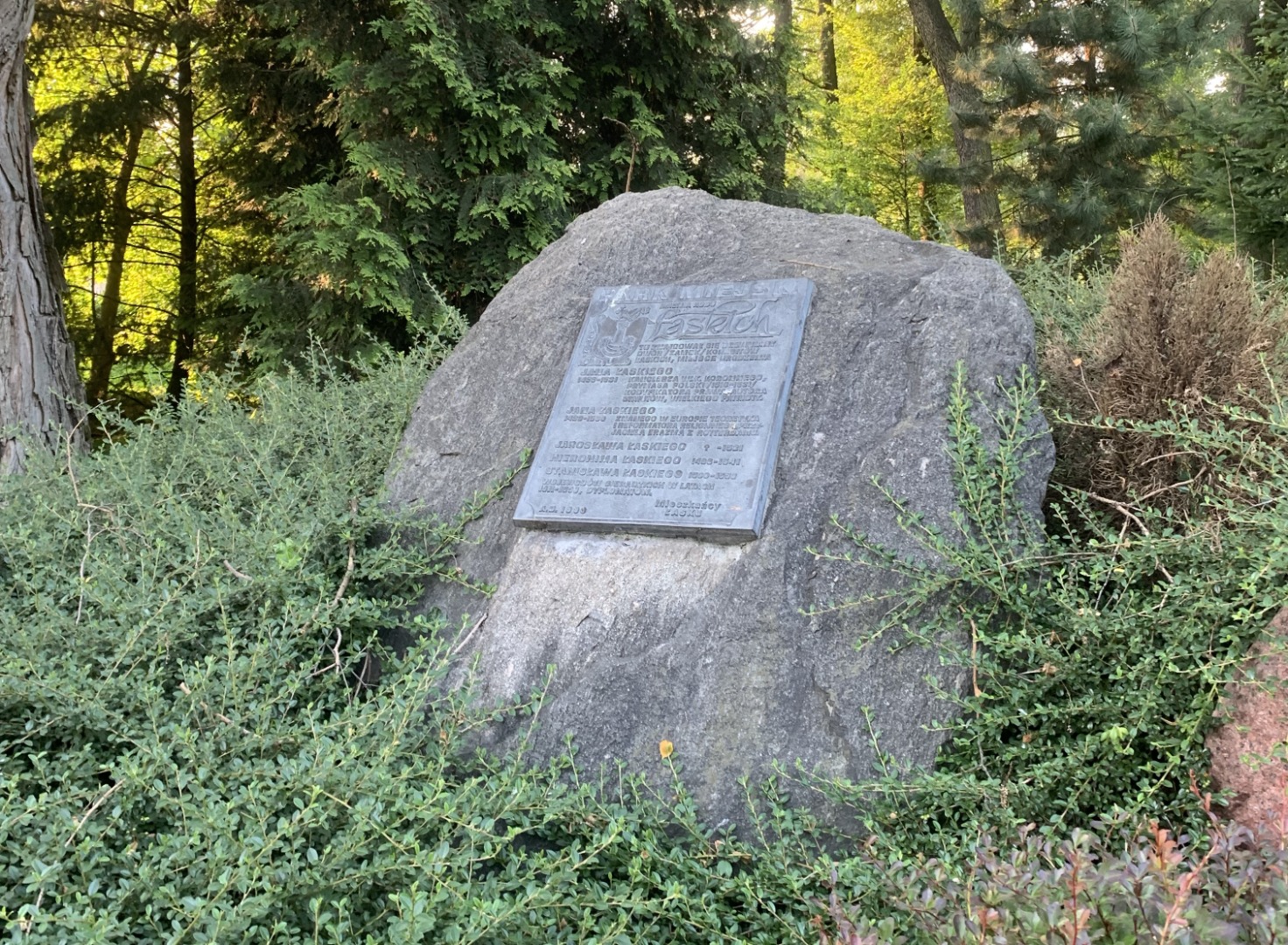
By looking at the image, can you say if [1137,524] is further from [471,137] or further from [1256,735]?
[471,137]

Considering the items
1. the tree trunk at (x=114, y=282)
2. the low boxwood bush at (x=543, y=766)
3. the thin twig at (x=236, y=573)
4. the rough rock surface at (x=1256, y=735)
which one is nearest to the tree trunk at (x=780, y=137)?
the low boxwood bush at (x=543, y=766)

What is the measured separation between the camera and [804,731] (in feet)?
9.10

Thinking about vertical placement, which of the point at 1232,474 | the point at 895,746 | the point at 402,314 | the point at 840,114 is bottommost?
the point at 895,746

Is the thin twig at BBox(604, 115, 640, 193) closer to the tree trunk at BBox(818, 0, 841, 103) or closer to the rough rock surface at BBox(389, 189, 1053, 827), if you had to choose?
the rough rock surface at BBox(389, 189, 1053, 827)

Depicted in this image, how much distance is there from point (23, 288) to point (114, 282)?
14.4 feet

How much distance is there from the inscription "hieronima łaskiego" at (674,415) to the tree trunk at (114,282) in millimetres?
7039

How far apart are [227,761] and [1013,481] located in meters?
2.25

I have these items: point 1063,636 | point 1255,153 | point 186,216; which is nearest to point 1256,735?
point 1063,636

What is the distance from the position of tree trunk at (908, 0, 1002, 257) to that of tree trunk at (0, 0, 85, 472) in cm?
729

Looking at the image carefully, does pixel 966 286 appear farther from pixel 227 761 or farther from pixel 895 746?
pixel 227 761

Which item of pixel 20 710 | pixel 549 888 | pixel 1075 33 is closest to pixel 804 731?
pixel 549 888

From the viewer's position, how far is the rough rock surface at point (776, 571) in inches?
110

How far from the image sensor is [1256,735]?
8.07ft

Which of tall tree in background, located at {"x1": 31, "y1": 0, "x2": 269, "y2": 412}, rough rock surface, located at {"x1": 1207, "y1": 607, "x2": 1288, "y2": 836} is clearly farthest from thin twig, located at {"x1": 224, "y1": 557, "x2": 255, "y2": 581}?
tall tree in background, located at {"x1": 31, "y1": 0, "x2": 269, "y2": 412}
